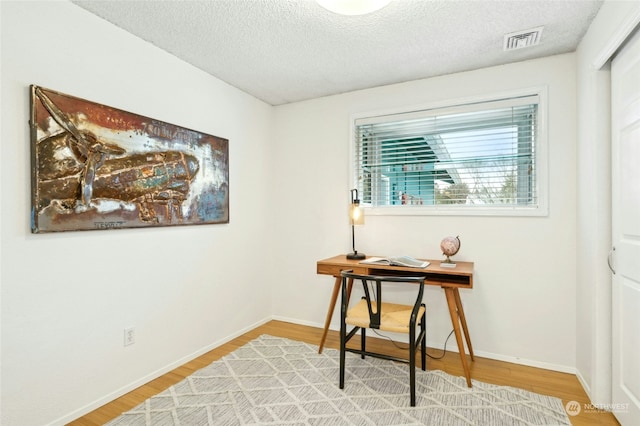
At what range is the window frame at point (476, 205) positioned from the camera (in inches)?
99.9

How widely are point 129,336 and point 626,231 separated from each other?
3.03 meters

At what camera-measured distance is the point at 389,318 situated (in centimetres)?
226

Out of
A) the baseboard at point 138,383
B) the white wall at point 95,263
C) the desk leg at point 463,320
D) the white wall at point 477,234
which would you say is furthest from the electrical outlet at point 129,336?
the desk leg at point 463,320

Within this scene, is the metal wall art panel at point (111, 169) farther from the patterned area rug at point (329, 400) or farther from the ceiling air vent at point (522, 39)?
the ceiling air vent at point (522, 39)

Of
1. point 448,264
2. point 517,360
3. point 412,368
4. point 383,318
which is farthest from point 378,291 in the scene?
point 517,360

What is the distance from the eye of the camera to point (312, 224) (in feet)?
11.5

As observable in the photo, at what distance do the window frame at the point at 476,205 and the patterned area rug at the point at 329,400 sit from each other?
50.9 inches

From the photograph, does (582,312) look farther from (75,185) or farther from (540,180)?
(75,185)

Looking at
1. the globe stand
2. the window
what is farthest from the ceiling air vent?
the globe stand

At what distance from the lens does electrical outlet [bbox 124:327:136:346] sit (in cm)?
218

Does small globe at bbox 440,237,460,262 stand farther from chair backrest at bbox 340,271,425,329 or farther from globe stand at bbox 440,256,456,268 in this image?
chair backrest at bbox 340,271,425,329

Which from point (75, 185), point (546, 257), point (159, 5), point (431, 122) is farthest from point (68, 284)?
point (546, 257)

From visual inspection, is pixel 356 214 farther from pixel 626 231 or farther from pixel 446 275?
pixel 626 231

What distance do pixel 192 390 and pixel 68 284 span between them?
1026 mm
